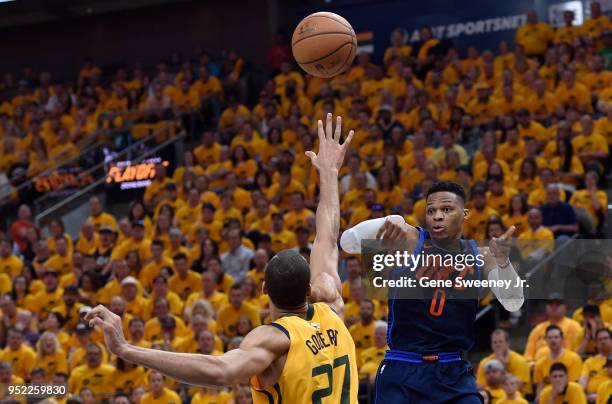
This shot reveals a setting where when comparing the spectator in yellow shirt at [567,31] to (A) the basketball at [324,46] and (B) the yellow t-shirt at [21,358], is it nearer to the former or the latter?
(B) the yellow t-shirt at [21,358]

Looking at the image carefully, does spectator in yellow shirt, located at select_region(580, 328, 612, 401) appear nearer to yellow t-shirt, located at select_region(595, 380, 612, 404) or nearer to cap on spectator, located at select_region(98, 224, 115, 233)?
yellow t-shirt, located at select_region(595, 380, 612, 404)

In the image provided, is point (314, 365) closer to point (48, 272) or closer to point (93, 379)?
point (93, 379)

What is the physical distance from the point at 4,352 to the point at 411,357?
7.43m

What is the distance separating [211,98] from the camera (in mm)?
18219

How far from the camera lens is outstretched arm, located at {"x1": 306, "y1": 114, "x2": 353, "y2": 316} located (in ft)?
14.9

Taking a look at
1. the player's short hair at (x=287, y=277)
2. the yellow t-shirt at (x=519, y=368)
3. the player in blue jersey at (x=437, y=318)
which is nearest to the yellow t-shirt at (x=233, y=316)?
the yellow t-shirt at (x=519, y=368)

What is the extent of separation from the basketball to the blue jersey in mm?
1883

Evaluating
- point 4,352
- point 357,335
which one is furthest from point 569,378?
point 4,352

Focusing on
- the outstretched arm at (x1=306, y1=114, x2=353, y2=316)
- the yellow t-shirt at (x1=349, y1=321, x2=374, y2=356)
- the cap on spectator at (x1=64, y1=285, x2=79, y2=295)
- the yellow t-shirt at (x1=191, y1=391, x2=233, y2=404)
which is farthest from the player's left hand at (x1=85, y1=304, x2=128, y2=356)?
the cap on spectator at (x1=64, y1=285, x2=79, y2=295)

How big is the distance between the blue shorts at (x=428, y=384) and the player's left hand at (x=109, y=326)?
8.08 ft

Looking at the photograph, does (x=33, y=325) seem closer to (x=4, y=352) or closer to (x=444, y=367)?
(x=4, y=352)

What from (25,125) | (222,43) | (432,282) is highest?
(222,43)

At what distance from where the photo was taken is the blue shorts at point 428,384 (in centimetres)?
569

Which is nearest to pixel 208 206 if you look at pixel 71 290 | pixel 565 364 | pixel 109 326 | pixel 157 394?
pixel 71 290
